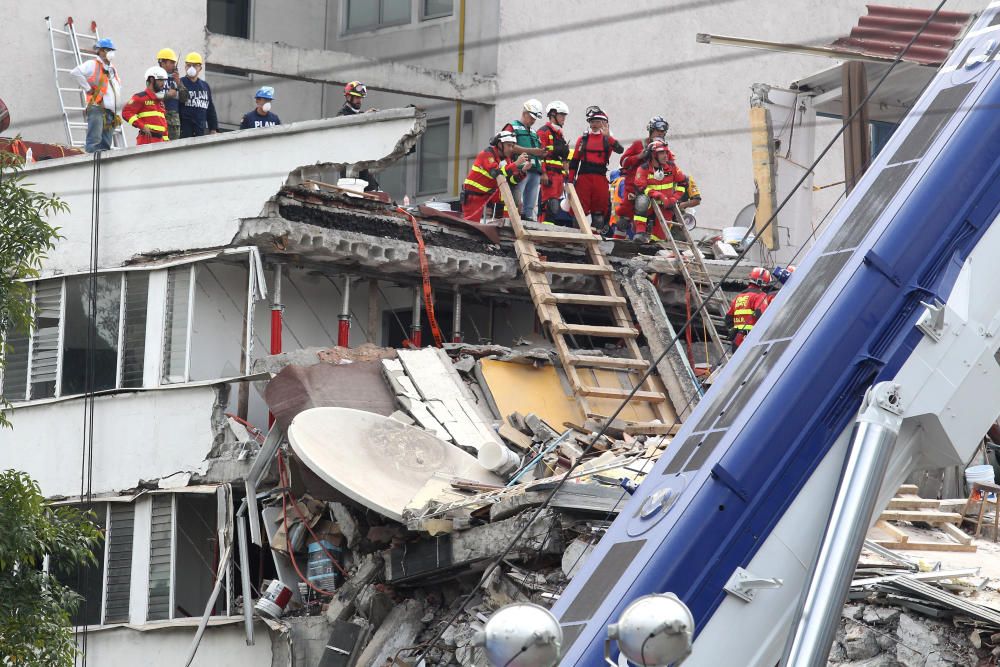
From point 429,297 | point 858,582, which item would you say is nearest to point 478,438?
point 429,297

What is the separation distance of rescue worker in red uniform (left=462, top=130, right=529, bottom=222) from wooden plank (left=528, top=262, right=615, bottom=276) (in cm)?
131

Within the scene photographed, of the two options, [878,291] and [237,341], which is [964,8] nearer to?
[237,341]

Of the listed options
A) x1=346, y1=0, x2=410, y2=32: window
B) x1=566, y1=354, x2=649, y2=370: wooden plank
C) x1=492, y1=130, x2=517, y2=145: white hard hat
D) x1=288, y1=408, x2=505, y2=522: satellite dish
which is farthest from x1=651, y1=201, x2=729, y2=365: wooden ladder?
x1=346, y1=0, x2=410, y2=32: window

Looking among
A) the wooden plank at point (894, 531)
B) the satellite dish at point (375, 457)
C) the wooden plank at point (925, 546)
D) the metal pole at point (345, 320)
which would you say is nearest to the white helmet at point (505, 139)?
the metal pole at point (345, 320)

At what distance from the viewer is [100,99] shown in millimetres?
22438

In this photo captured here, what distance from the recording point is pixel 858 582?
45.5 ft

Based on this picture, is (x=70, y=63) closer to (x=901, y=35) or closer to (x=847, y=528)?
(x=901, y=35)

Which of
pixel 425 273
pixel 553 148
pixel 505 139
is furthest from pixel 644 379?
pixel 553 148

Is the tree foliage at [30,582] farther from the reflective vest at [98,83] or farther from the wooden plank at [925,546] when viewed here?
the reflective vest at [98,83]

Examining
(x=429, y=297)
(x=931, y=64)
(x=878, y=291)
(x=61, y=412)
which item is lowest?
(x=61, y=412)

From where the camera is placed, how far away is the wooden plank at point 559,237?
71.2 feet

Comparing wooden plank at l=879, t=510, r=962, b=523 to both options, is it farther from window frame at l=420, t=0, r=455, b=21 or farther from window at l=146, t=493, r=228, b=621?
window frame at l=420, t=0, r=455, b=21

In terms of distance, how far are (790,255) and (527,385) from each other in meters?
5.94

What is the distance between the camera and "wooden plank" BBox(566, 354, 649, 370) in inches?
806
